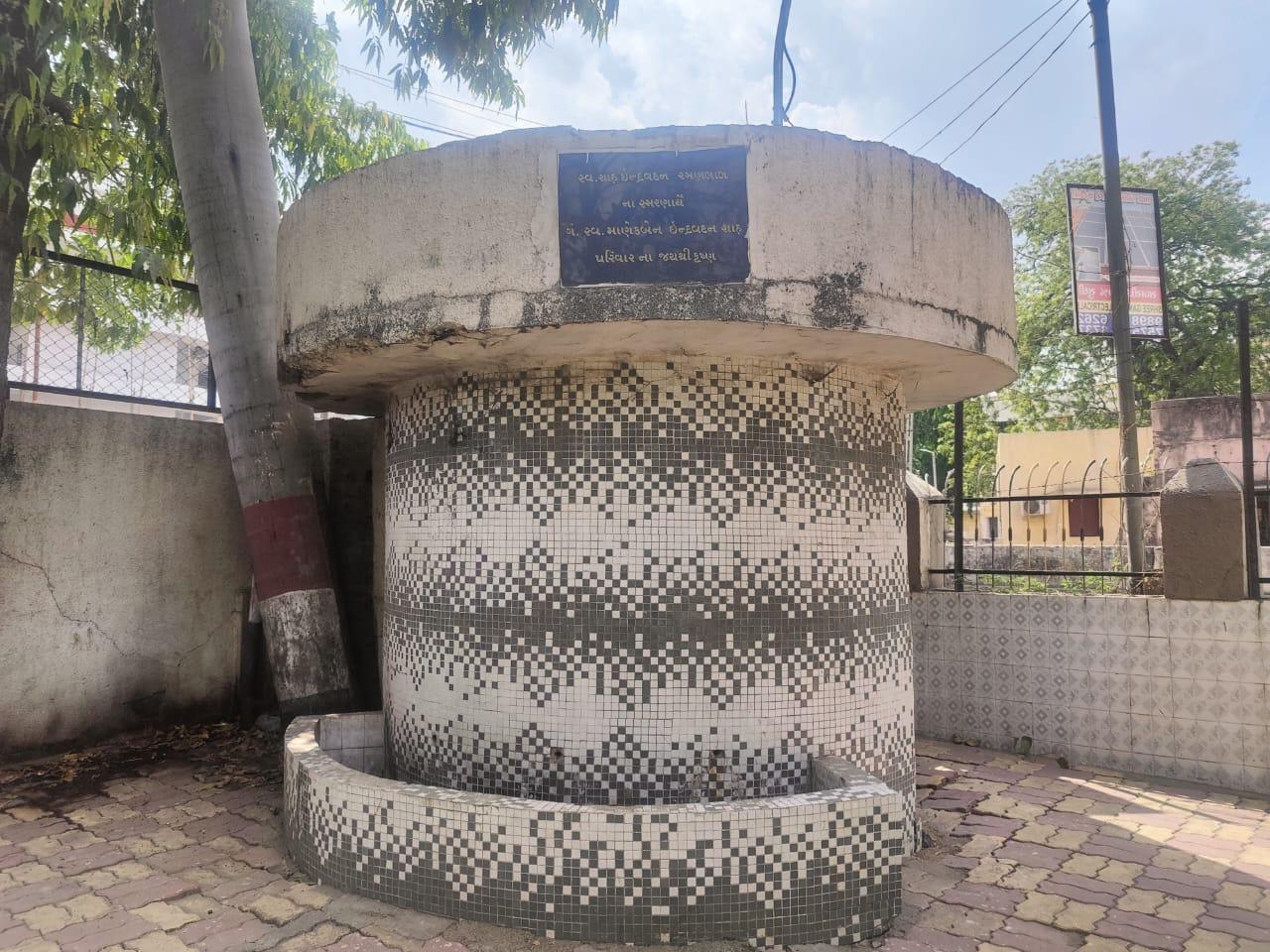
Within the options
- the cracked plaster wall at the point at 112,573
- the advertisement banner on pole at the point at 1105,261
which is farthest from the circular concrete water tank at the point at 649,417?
the advertisement banner on pole at the point at 1105,261

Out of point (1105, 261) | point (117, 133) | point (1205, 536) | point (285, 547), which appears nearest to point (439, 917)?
point (285, 547)

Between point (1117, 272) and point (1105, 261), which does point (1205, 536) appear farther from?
point (1105, 261)

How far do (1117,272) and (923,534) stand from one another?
3.40 meters

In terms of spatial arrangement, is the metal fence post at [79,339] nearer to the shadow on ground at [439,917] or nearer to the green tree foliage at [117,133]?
the green tree foliage at [117,133]

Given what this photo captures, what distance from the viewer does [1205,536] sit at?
575cm

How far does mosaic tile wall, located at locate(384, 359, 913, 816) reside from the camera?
4012 mm

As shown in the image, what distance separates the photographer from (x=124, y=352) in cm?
677

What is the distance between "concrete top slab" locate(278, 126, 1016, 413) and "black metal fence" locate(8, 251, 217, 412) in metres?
3.28

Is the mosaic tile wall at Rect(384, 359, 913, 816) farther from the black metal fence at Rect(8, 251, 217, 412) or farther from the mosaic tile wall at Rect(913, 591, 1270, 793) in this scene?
the black metal fence at Rect(8, 251, 217, 412)

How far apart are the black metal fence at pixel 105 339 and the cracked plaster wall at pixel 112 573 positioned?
0.62 m

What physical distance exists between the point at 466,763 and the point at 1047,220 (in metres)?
21.0

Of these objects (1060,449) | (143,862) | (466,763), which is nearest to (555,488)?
(466,763)

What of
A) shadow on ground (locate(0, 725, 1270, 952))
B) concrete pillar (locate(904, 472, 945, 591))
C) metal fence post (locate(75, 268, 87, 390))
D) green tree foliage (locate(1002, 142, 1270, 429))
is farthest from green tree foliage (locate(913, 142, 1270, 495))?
metal fence post (locate(75, 268, 87, 390))

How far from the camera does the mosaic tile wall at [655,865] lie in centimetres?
331
